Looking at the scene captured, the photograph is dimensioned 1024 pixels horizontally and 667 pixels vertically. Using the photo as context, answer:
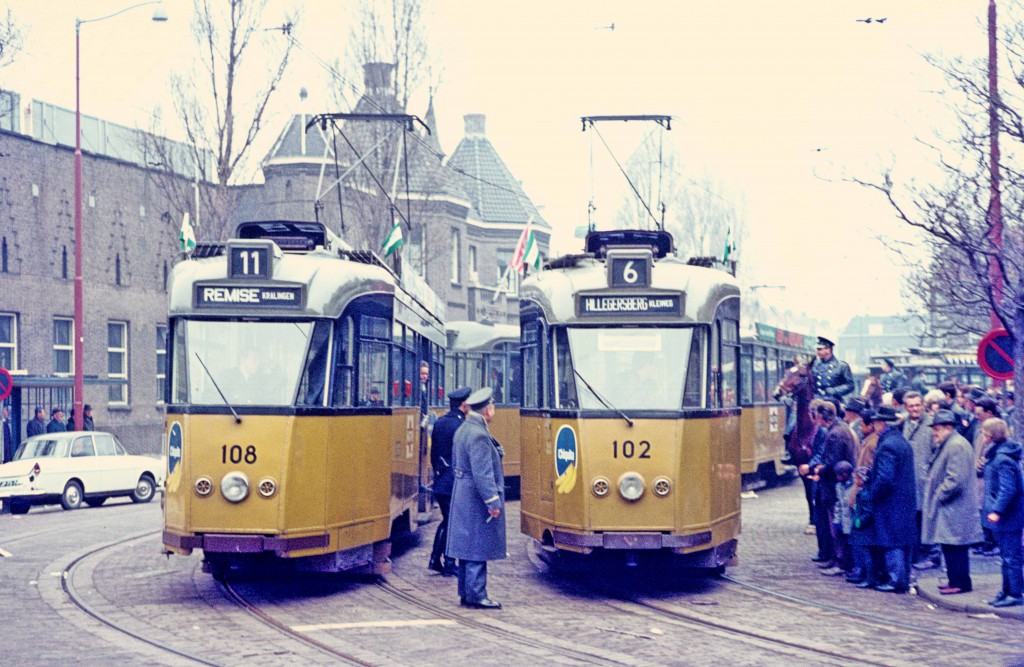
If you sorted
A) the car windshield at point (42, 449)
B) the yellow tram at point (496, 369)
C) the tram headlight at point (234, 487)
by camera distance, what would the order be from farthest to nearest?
the car windshield at point (42, 449)
the yellow tram at point (496, 369)
the tram headlight at point (234, 487)

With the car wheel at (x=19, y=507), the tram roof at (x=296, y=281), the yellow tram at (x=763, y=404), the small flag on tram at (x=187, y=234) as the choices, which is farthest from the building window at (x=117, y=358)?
the tram roof at (x=296, y=281)

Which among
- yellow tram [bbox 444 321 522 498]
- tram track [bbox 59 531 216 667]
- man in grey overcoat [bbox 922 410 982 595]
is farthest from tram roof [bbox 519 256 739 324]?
yellow tram [bbox 444 321 522 498]

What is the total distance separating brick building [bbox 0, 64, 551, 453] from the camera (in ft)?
117

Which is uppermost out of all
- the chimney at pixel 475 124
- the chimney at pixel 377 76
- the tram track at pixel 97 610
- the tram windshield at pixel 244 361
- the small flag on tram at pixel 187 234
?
the chimney at pixel 475 124

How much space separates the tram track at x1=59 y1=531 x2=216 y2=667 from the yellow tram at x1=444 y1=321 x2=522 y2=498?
23.8 ft

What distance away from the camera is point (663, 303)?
12.4 metres

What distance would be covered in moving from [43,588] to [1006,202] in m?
10.5

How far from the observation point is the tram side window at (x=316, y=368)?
1173 cm

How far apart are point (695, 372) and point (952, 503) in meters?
2.45

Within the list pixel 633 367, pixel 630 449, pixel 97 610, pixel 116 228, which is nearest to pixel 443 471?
pixel 630 449

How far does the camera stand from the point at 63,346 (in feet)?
124

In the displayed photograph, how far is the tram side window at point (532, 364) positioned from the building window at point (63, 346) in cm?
2661

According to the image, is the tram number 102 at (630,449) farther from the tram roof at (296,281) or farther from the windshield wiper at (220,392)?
the windshield wiper at (220,392)

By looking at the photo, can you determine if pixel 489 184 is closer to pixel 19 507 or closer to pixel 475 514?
pixel 19 507
